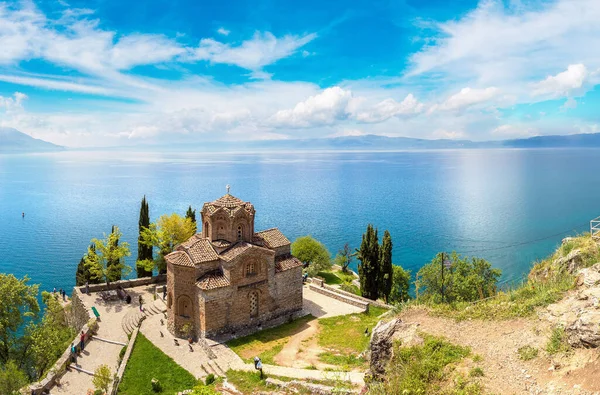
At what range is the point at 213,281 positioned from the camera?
26188 mm

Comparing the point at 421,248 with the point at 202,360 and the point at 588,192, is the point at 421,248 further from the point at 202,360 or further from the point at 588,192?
the point at 588,192

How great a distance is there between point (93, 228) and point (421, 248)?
63.3 metres

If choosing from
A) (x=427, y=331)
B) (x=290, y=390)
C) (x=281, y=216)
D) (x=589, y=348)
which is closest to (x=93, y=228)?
(x=281, y=216)

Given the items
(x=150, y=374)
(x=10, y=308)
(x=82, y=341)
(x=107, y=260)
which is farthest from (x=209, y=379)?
(x=107, y=260)

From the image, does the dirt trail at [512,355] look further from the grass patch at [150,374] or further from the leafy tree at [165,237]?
the leafy tree at [165,237]

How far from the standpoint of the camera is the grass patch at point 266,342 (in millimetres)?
24234

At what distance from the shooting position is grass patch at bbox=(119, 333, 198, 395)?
70.4 feet

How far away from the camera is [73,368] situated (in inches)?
965

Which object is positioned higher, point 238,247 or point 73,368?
point 238,247

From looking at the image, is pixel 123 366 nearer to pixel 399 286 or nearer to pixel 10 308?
pixel 10 308

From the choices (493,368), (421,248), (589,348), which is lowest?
(421,248)

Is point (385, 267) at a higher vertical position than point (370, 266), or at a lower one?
lower

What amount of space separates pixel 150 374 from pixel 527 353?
19.9 m

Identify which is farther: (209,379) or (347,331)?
(347,331)
